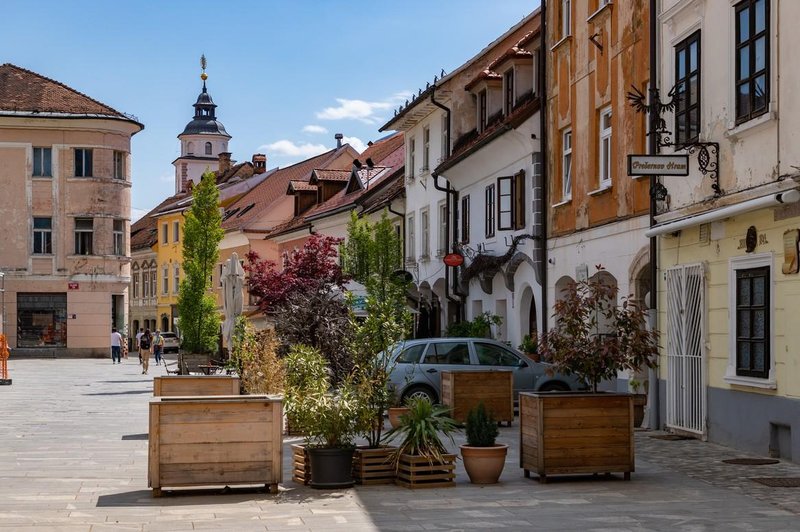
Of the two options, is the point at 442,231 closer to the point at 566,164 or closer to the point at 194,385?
the point at 566,164

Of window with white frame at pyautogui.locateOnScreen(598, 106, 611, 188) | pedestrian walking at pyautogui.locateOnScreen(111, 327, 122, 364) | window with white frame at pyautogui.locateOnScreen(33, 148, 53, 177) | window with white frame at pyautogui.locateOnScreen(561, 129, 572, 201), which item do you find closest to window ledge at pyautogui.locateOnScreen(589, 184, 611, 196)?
window with white frame at pyautogui.locateOnScreen(598, 106, 611, 188)

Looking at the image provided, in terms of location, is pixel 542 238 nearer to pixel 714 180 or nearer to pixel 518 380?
pixel 518 380

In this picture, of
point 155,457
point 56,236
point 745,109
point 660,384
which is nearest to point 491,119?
point 660,384

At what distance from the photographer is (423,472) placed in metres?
13.1

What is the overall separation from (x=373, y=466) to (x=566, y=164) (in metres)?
13.9

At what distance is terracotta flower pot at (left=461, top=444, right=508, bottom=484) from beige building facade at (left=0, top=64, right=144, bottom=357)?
47922 mm

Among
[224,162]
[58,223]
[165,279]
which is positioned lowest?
[165,279]

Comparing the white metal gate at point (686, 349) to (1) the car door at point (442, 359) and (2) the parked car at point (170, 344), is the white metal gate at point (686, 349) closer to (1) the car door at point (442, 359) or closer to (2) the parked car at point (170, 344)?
(1) the car door at point (442, 359)

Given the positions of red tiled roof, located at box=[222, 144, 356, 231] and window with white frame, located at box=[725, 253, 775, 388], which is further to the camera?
red tiled roof, located at box=[222, 144, 356, 231]

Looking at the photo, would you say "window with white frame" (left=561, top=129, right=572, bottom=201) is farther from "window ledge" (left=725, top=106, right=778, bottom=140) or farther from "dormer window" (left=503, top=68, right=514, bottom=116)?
"window ledge" (left=725, top=106, right=778, bottom=140)

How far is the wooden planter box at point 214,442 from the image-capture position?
12.3 m

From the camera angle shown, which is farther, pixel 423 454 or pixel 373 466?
pixel 373 466

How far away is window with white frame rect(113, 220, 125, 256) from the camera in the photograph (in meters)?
60.4

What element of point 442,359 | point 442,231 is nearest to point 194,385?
point 442,359
